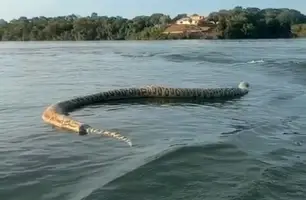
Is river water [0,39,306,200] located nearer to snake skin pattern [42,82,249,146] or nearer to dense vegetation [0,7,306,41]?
snake skin pattern [42,82,249,146]

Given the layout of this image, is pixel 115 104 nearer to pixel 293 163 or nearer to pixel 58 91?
pixel 58 91

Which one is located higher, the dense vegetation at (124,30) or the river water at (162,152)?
the dense vegetation at (124,30)

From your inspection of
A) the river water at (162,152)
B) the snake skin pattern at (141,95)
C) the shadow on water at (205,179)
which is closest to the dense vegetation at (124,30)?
the snake skin pattern at (141,95)

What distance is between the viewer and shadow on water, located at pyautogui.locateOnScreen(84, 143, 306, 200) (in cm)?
880

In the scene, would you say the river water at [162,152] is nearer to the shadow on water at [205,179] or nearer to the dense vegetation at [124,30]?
the shadow on water at [205,179]

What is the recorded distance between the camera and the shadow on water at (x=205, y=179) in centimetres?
880

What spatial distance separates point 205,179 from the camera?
962 cm

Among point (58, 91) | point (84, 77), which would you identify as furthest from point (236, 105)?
point (84, 77)

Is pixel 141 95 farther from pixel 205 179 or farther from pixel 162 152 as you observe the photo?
pixel 205 179

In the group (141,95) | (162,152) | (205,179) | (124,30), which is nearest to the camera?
(205,179)

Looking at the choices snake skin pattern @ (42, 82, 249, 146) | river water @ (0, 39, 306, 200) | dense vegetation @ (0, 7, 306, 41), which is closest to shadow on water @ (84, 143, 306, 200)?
river water @ (0, 39, 306, 200)

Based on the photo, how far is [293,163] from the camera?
10.6 m

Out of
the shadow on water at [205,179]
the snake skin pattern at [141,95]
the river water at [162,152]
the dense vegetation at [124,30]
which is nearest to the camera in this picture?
the shadow on water at [205,179]

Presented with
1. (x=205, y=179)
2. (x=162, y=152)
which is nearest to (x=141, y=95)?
(x=162, y=152)
